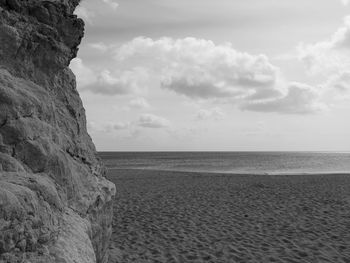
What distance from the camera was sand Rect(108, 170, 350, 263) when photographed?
8055 millimetres

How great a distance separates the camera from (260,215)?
1219 cm

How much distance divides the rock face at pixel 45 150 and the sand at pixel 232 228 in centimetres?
299

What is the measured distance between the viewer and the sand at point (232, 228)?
26.4 feet

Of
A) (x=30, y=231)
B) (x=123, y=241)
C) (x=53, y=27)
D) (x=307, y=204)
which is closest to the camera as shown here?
(x=30, y=231)

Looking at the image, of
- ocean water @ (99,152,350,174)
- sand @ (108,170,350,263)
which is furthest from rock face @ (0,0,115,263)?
ocean water @ (99,152,350,174)

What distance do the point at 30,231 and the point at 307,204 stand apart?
1297 cm

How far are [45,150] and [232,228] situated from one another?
742 centimetres

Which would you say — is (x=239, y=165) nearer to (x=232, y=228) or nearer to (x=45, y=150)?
(x=232, y=228)

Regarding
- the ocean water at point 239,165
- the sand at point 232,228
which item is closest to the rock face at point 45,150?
the sand at point 232,228

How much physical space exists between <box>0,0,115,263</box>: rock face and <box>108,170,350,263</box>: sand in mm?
2986

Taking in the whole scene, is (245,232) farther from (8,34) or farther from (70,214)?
(8,34)

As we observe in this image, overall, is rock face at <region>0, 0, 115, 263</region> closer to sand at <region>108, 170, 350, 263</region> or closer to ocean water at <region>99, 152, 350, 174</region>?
sand at <region>108, 170, 350, 263</region>

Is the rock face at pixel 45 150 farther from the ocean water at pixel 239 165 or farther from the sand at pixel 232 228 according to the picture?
the ocean water at pixel 239 165

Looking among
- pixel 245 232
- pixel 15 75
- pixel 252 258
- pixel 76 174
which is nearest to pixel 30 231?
pixel 76 174
